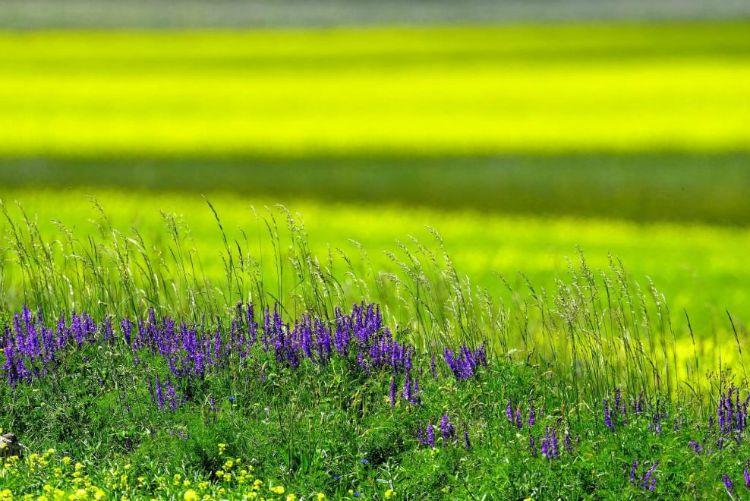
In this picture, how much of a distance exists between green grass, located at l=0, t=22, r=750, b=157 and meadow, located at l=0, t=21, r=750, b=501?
201mm

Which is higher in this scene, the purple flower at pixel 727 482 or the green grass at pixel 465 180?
the purple flower at pixel 727 482

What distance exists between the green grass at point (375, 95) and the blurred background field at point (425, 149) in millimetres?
138

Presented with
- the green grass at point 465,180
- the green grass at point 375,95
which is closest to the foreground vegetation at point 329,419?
the green grass at point 465,180

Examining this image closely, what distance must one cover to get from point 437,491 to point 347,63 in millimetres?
44949

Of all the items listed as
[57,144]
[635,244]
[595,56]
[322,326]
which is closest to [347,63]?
[595,56]

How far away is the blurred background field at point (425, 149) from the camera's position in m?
19.2

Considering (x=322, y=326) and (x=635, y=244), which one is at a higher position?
(x=322, y=326)

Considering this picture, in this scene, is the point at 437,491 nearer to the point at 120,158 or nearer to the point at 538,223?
the point at 538,223

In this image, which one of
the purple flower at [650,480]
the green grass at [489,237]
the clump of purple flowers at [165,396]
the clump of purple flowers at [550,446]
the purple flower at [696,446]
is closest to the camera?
the purple flower at [650,480]

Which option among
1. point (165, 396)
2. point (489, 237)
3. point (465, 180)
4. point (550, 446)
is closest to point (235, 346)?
point (165, 396)

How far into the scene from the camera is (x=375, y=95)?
3984 cm

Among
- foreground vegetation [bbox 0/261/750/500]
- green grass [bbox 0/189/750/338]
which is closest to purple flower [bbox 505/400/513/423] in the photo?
foreground vegetation [bbox 0/261/750/500]

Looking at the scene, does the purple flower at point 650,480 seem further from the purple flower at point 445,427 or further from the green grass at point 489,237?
the green grass at point 489,237

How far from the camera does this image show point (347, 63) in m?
50.3
